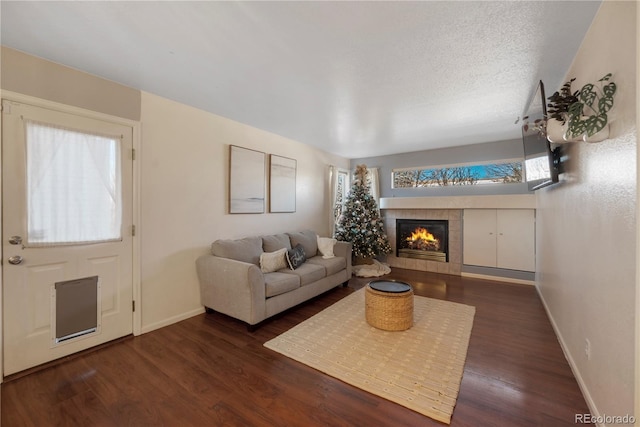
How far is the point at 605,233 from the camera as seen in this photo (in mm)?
1449

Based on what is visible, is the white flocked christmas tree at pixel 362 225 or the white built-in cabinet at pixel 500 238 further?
the white flocked christmas tree at pixel 362 225

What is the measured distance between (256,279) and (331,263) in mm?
1441

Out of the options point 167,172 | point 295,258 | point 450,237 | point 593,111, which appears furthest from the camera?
point 450,237

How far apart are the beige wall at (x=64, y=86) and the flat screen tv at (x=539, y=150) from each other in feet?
12.3

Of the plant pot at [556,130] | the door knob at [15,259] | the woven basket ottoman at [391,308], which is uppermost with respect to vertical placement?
the plant pot at [556,130]

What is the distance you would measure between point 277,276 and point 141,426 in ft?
5.61

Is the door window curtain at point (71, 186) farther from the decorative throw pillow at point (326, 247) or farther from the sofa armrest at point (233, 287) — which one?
the decorative throw pillow at point (326, 247)

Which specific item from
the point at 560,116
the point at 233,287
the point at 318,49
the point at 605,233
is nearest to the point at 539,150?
the point at 560,116

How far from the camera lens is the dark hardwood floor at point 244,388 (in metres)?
1.58

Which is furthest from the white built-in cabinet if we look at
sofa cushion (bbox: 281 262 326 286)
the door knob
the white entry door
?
the door knob

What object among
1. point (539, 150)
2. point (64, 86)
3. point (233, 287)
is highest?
point (64, 86)

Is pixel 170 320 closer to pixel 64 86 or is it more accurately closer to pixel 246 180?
pixel 246 180

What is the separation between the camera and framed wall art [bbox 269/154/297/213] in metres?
4.18

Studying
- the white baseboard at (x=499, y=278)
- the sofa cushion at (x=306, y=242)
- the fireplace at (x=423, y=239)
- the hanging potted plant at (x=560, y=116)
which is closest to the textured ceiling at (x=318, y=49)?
the hanging potted plant at (x=560, y=116)
